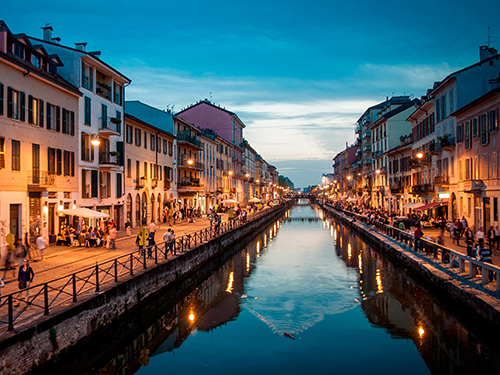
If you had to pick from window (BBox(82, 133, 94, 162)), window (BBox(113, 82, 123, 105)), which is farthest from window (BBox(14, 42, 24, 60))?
window (BBox(113, 82, 123, 105))

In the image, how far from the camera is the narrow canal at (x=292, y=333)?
12.8m

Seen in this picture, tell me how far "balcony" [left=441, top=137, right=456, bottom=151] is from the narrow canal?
15.3 metres

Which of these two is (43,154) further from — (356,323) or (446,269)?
(446,269)

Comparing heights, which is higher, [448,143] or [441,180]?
[448,143]

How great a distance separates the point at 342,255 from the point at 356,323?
18.8 meters

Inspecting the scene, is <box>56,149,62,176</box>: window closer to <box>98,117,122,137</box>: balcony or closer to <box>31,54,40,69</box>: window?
<box>31,54,40,69</box>: window

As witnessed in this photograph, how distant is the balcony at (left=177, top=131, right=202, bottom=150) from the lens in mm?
52906

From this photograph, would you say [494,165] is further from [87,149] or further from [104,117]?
[104,117]

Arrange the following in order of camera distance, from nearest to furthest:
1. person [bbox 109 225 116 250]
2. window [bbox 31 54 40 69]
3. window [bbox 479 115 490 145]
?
person [bbox 109 225 116 250], window [bbox 31 54 40 69], window [bbox 479 115 490 145]

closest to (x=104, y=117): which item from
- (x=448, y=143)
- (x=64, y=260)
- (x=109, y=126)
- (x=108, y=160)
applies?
(x=109, y=126)

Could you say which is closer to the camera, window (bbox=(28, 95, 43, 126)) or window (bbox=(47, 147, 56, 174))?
window (bbox=(28, 95, 43, 126))

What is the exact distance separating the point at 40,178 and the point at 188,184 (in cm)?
2981

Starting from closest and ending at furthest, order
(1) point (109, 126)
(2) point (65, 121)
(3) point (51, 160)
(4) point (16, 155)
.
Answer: (4) point (16, 155)
(3) point (51, 160)
(2) point (65, 121)
(1) point (109, 126)

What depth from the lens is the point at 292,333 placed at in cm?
1554
